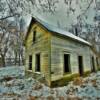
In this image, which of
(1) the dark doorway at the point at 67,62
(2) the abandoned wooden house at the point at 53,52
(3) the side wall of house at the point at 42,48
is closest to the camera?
(2) the abandoned wooden house at the point at 53,52

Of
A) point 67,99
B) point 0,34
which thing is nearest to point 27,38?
point 67,99

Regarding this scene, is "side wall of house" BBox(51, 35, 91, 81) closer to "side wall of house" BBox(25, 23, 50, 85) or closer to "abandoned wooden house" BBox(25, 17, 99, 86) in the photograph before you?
"abandoned wooden house" BBox(25, 17, 99, 86)

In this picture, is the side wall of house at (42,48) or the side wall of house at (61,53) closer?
the side wall of house at (61,53)

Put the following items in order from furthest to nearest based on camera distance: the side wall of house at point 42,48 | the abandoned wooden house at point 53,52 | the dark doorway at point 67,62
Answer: the dark doorway at point 67,62, the side wall of house at point 42,48, the abandoned wooden house at point 53,52

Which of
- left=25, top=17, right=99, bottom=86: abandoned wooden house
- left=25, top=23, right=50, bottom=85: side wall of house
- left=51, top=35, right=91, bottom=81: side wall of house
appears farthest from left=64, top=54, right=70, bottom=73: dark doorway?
left=25, top=23, right=50, bottom=85: side wall of house

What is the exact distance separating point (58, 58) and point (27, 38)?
6697 mm

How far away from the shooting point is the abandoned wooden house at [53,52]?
12195 mm

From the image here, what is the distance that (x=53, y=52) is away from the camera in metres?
12.3

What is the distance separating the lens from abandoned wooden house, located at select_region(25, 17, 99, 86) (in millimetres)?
12195

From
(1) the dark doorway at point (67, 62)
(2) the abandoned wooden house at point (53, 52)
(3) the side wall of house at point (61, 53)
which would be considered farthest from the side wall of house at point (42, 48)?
(1) the dark doorway at point (67, 62)

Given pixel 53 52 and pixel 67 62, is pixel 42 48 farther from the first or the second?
pixel 67 62

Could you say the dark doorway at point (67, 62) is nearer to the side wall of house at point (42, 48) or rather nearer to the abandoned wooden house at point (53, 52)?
the abandoned wooden house at point (53, 52)

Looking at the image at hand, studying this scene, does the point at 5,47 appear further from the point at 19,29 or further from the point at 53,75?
the point at 53,75

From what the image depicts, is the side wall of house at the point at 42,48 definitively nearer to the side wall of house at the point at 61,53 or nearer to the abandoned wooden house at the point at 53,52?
the abandoned wooden house at the point at 53,52
